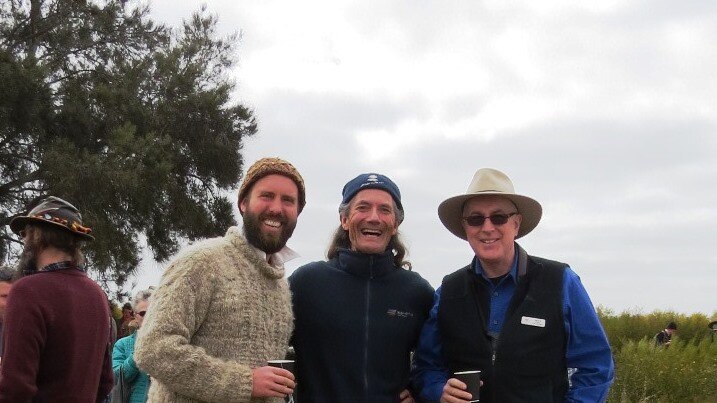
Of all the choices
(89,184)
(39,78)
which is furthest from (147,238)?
(39,78)

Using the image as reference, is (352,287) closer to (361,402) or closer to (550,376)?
(361,402)

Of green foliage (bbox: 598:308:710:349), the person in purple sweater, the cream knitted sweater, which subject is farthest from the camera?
green foliage (bbox: 598:308:710:349)

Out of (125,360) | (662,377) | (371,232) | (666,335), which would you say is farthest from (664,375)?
(371,232)

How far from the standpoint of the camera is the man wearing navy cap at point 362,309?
411 cm

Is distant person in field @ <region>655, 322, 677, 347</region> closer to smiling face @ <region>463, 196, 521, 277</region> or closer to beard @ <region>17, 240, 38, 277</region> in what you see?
smiling face @ <region>463, 196, 521, 277</region>

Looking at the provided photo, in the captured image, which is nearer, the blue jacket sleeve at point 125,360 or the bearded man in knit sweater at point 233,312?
the bearded man in knit sweater at point 233,312

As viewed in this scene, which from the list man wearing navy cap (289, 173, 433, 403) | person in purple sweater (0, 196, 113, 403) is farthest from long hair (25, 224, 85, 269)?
man wearing navy cap (289, 173, 433, 403)

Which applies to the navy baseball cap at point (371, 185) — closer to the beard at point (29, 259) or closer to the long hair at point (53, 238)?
the long hair at point (53, 238)

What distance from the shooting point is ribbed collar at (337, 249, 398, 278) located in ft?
14.0

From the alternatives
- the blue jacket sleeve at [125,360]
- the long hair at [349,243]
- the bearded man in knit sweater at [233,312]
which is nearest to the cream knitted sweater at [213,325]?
the bearded man in knit sweater at [233,312]

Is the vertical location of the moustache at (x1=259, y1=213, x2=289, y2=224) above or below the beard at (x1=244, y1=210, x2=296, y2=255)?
above

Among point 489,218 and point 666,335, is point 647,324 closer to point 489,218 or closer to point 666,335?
point 666,335

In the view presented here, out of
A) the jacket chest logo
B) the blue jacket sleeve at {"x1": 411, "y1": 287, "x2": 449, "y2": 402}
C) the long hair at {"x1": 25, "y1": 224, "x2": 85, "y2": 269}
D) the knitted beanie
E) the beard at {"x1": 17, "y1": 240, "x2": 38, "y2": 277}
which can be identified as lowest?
the blue jacket sleeve at {"x1": 411, "y1": 287, "x2": 449, "y2": 402}

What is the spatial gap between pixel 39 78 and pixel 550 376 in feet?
59.4
